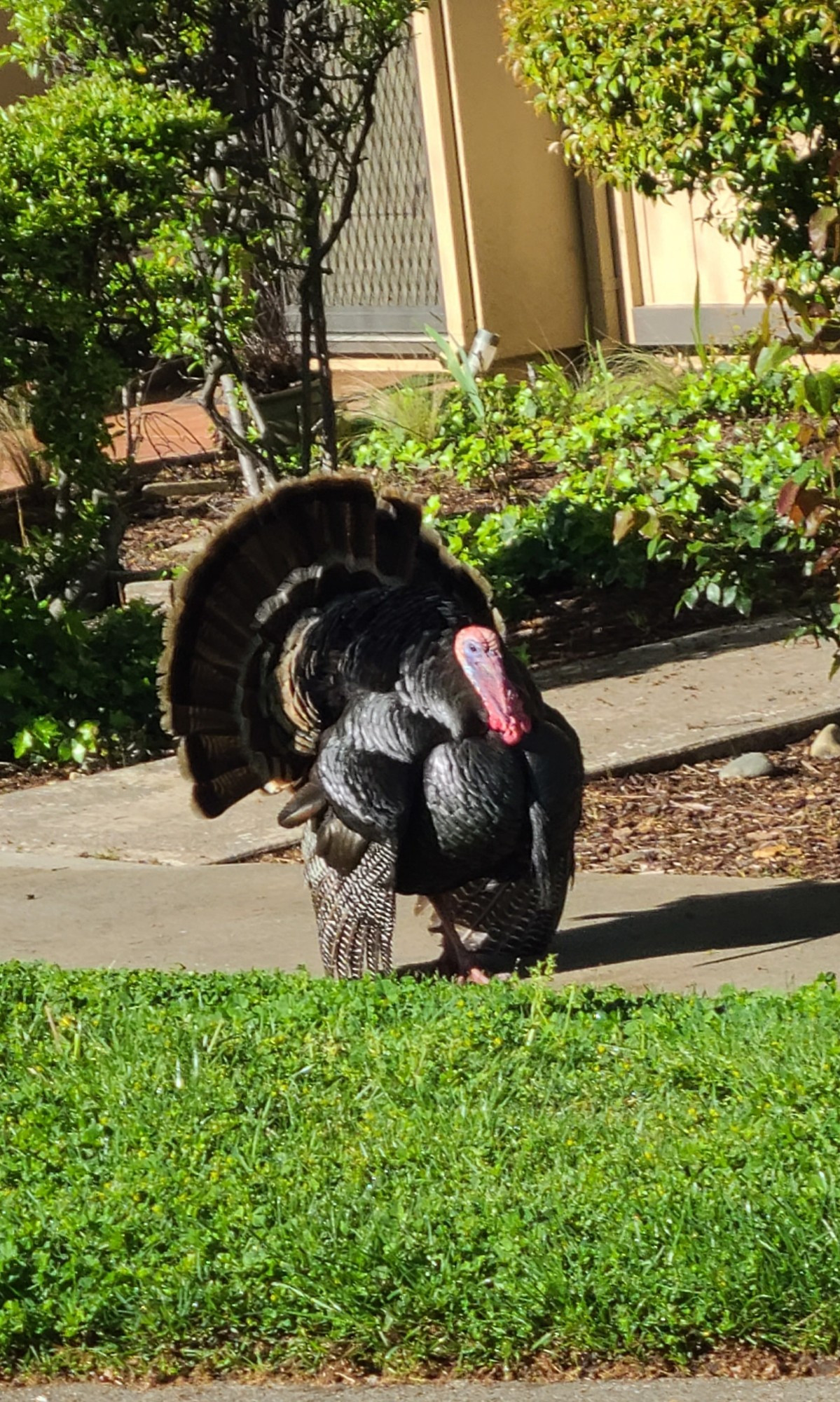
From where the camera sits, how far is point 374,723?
5.22 meters

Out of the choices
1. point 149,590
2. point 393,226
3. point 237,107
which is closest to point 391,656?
point 237,107

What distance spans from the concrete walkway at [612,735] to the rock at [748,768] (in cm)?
15

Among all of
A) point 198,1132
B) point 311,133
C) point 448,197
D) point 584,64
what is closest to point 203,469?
point 448,197

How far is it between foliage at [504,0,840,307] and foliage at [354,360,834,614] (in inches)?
30.3

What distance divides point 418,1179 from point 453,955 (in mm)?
1769

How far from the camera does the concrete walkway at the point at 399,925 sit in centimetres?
527

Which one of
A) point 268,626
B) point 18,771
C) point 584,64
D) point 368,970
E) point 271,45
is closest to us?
point 368,970

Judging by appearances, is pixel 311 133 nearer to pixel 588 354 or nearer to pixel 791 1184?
pixel 588 354

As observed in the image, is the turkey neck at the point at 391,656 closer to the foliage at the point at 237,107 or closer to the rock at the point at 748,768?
the rock at the point at 748,768

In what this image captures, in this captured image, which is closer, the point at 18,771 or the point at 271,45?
the point at 18,771

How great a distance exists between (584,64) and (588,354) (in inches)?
244

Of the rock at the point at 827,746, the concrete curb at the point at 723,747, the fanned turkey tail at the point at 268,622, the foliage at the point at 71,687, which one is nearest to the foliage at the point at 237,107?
the foliage at the point at 71,687

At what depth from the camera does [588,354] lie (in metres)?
12.4

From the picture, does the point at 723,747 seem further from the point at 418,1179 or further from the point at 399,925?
the point at 418,1179
